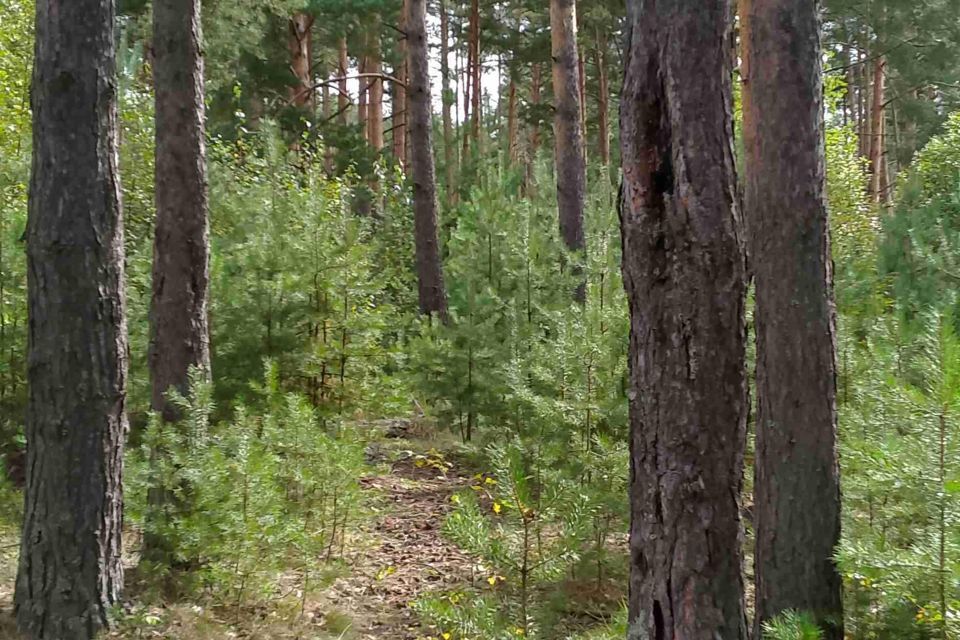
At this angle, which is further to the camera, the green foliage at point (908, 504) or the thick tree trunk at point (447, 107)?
the thick tree trunk at point (447, 107)

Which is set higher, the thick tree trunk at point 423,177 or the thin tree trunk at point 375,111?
the thin tree trunk at point 375,111

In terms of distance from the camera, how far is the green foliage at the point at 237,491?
4215 mm

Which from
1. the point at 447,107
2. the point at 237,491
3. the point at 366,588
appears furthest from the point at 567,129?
the point at 447,107

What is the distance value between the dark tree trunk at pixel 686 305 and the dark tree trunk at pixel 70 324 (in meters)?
2.88

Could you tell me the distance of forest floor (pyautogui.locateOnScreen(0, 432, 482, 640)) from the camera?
4.32 m

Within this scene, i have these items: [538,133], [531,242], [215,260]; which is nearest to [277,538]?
[215,260]

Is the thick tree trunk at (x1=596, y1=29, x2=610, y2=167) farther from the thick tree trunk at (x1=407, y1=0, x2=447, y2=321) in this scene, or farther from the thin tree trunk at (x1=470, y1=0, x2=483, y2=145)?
the thick tree trunk at (x1=407, y1=0, x2=447, y2=321)

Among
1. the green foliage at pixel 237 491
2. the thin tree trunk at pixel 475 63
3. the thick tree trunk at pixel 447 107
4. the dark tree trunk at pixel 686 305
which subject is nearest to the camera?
the dark tree trunk at pixel 686 305

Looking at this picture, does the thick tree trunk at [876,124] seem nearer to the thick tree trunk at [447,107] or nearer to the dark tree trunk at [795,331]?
the thick tree trunk at [447,107]

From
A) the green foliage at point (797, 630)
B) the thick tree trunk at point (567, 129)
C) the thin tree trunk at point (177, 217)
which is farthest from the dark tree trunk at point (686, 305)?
the thick tree trunk at point (567, 129)

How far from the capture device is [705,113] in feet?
8.29

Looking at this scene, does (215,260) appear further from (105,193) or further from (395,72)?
(395,72)

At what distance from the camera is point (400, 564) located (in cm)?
569

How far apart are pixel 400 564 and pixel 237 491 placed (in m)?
1.86
